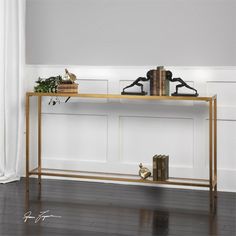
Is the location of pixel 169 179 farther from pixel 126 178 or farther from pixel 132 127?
pixel 132 127

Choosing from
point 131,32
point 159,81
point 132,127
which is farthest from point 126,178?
point 131,32

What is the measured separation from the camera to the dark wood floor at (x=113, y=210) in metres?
3.42

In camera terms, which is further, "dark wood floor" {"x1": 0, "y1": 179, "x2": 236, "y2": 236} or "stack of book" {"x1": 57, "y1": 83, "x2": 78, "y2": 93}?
"stack of book" {"x1": 57, "y1": 83, "x2": 78, "y2": 93}

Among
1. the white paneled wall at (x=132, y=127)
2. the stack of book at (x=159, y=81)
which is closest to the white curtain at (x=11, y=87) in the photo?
the white paneled wall at (x=132, y=127)

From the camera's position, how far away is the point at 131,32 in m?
4.67

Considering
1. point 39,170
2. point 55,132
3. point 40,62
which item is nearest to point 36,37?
point 40,62

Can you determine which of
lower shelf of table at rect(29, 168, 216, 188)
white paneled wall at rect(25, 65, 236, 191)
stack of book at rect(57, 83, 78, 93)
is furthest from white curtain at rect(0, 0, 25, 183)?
stack of book at rect(57, 83, 78, 93)

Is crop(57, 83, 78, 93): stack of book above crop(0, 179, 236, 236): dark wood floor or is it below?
above

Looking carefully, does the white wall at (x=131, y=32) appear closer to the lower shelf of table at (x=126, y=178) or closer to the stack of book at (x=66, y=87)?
the stack of book at (x=66, y=87)

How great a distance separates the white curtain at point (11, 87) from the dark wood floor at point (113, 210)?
0.26 meters

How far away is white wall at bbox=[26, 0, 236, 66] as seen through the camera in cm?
449

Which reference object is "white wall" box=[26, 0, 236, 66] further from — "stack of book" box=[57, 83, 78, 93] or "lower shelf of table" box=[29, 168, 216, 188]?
"lower shelf of table" box=[29, 168, 216, 188]

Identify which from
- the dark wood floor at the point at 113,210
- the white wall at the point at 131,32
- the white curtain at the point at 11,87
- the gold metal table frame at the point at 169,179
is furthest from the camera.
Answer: the white curtain at the point at 11,87

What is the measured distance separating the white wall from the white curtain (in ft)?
0.66
